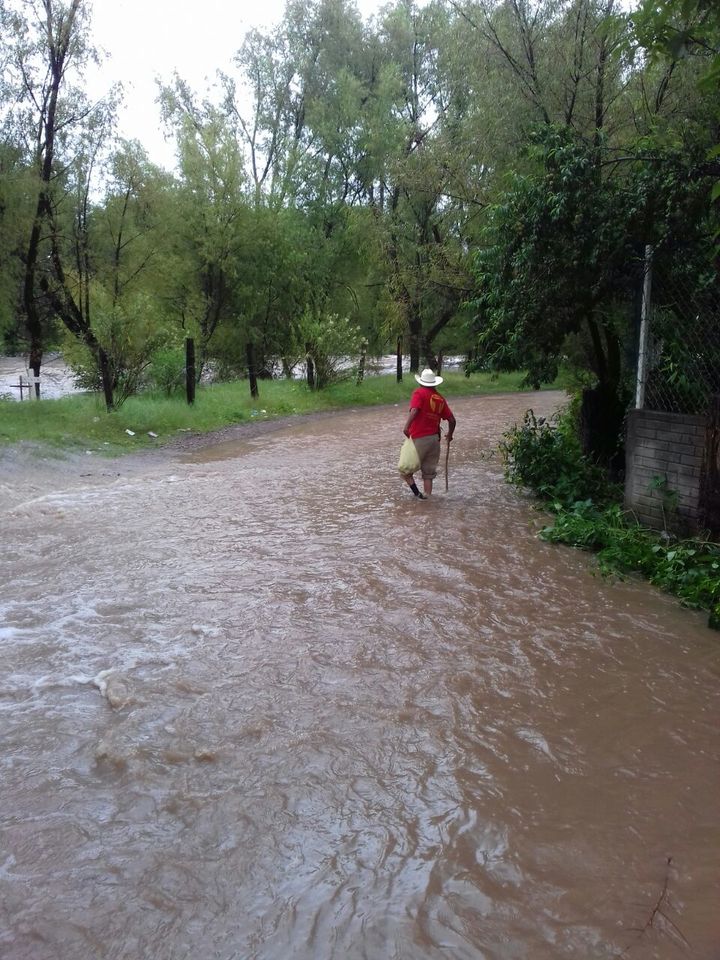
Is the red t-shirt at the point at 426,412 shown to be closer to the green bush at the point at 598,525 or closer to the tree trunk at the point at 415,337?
the green bush at the point at 598,525

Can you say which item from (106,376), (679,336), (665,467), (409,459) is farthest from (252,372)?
(665,467)

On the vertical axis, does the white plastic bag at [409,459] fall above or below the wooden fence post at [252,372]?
below

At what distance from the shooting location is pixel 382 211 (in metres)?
28.7

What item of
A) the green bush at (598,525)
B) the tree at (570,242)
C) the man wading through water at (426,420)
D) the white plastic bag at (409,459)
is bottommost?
the green bush at (598,525)

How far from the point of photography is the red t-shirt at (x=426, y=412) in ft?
33.7

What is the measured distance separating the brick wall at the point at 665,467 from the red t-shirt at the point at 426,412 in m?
2.68

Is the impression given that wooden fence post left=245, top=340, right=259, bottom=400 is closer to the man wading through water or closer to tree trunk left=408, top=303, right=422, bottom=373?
tree trunk left=408, top=303, right=422, bottom=373

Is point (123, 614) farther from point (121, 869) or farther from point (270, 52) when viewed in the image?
point (270, 52)

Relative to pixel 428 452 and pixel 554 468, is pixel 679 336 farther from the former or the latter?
pixel 428 452

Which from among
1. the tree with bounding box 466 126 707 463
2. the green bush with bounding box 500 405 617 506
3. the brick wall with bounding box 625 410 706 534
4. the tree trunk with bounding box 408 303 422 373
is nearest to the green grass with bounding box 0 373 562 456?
the green bush with bounding box 500 405 617 506

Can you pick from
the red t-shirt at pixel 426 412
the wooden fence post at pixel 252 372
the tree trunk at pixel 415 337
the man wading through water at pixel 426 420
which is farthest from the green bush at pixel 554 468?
the tree trunk at pixel 415 337

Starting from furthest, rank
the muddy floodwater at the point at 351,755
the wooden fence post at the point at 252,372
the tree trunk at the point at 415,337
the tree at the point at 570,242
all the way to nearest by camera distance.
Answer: the tree trunk at the point at 415,337 → the wooden fence post at the point at 252,372 → the tree at the point at 570,242 → the muddy floodwater at the point at 351,755

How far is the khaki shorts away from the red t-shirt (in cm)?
6

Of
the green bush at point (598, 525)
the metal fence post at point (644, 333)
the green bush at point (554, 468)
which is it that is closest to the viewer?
the green bush at point (598, 525)
